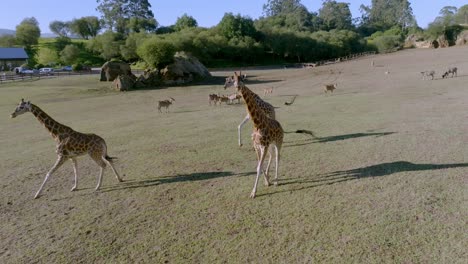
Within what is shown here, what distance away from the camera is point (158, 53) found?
129 ft

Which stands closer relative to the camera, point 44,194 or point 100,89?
point 44,194

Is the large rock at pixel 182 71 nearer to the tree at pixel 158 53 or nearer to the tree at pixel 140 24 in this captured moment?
the tree at pixel 158 53

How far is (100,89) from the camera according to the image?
3606 cm

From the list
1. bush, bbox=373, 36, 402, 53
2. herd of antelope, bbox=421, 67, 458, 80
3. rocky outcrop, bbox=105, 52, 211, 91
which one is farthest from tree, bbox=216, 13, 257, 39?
herd of antelope, bbox=421, 67, 458, 80

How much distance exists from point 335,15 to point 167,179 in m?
141

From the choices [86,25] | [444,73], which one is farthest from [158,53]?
[86,25]

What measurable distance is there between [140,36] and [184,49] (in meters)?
7.45

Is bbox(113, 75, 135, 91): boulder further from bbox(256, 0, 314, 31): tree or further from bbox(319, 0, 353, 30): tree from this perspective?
bbox(319, 0, 353, 30): tree

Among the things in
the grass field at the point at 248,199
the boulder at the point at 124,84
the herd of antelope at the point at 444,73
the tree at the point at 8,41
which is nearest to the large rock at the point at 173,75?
the boulder at the point at 124,84

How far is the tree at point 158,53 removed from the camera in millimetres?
39281

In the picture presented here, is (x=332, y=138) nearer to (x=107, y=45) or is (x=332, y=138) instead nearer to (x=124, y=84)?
(x=124, y=84)

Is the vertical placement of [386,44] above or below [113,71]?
above

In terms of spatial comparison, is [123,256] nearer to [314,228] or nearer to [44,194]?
[314,228]

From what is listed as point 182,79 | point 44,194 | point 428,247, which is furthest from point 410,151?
point 182,79
